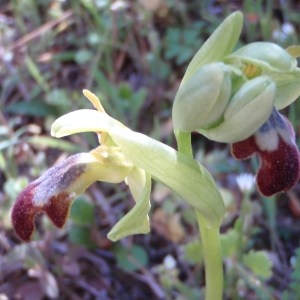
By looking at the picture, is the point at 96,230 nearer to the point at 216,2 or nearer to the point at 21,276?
the point at 21,276

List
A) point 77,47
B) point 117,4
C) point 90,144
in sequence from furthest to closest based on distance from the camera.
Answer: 1. point 77,47
2. point 117,4
3. point 90,144

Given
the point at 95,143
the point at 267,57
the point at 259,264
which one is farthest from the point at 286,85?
the point at 95,143

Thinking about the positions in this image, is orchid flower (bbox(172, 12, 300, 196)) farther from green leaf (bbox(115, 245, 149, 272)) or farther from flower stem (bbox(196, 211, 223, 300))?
green leaf (bbox(115, 245, 149, 272))

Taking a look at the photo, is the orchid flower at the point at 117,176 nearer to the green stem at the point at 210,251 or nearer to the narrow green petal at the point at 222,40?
the green stem at the point at 210,251

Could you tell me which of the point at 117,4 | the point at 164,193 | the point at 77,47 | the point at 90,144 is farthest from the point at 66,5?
the point at 164,193

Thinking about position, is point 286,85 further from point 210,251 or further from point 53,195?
point 53,195

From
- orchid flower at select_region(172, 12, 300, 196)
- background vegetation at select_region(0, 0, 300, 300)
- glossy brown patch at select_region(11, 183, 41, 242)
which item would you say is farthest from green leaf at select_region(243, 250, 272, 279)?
glossy brown patch at select_region(11, 183, 41, 242)
